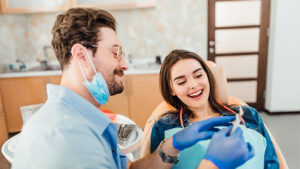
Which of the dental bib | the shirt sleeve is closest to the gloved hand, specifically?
the dental bib

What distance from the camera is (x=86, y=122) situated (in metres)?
0.78

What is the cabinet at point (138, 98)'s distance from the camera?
116 inches

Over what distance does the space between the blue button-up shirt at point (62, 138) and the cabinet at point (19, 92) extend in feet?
7.81

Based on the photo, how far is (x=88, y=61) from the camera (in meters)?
0.95

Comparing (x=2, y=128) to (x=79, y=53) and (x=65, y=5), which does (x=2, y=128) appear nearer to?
(x=65, y=5)

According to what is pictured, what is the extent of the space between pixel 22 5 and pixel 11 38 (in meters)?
0.59

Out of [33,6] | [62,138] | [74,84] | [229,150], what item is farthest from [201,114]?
[33,6]

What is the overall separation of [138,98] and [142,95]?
7 cm

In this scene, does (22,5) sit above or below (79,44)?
above

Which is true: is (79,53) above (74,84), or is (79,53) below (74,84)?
above

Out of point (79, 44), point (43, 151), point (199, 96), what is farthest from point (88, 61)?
point (199, 96)

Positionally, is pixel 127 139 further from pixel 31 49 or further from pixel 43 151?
pixel 31 49

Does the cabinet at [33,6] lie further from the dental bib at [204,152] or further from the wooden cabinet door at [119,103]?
the dental bib at [204,152]

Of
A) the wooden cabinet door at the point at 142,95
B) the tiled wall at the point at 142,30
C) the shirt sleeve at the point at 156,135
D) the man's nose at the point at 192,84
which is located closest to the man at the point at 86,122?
the shirt sleeve at the point at 156,135
